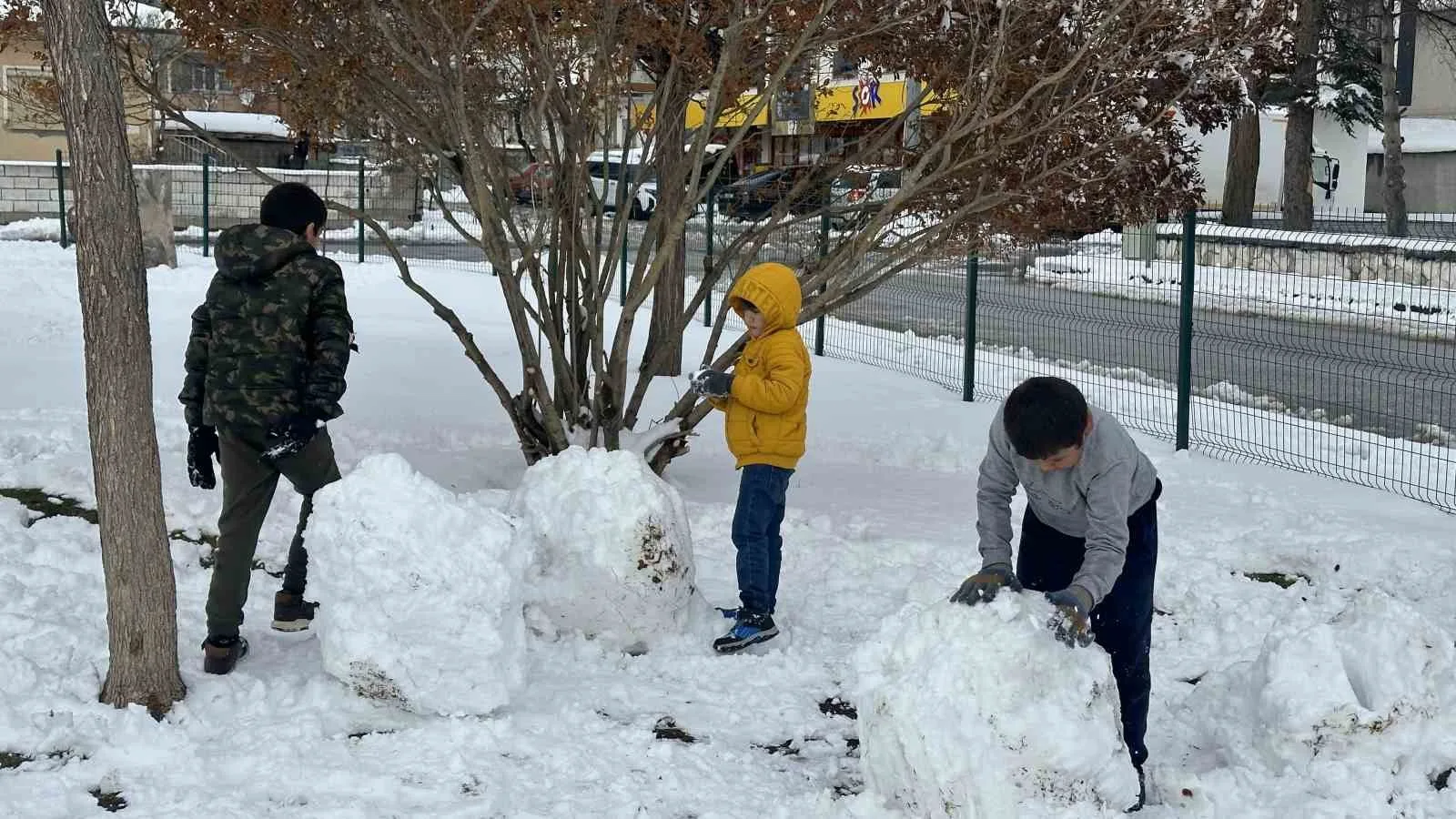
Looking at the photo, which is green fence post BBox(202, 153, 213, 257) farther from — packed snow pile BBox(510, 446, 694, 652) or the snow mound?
the snow mound

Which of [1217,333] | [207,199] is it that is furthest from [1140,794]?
[207,199]

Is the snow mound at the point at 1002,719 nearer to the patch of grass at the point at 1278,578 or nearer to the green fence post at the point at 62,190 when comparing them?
the patch of grass at the point at 1278,578

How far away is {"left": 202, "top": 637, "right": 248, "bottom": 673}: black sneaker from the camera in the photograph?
481 cm

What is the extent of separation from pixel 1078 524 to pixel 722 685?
1.54 meters

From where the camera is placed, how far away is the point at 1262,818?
12.9 feet

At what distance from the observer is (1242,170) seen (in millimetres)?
24609

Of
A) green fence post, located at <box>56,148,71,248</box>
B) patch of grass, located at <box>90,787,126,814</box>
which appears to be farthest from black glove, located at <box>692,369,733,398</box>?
green fence post, located at <box>56,148,71,248</box>

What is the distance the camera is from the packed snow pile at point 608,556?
525cm

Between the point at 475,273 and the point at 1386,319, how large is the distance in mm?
12367

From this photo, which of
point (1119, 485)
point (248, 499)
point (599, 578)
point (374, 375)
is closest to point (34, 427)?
point (374, 375)

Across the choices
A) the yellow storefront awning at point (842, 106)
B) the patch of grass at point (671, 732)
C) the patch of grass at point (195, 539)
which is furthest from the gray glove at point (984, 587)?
the patch of grass at point (195, 539)

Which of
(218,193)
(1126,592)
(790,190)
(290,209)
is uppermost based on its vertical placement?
(218,193)

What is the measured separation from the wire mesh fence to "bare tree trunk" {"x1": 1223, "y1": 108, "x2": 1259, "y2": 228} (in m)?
11.4

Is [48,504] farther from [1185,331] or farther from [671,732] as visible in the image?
[1185,331]
